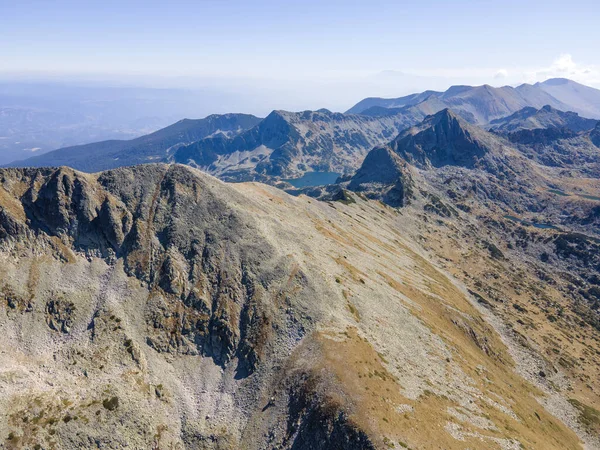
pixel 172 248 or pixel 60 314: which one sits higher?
pixel 172 248

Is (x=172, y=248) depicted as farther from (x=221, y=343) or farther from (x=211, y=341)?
(x=221, y=343)

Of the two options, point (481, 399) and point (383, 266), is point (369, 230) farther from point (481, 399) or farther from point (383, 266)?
point (481, 399)

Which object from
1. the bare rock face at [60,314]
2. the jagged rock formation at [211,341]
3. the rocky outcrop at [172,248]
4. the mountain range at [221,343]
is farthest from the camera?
the rocky outcrop at [172,248]

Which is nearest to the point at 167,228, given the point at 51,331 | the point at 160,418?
the point at 51,331

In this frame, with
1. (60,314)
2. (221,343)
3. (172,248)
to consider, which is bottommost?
(221,343)

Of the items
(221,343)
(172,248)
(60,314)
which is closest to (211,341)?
(221,343)

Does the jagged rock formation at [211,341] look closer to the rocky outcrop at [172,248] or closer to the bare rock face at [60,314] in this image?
the bare rock face at [60,314]

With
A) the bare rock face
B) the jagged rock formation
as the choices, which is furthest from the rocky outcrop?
the jagged rock formation

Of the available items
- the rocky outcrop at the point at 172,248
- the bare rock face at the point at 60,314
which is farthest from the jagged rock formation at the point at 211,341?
the rocky outcrop at the point at 172,248
